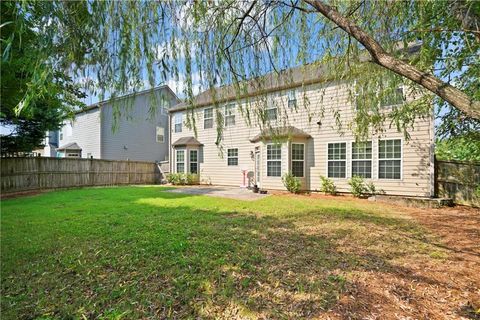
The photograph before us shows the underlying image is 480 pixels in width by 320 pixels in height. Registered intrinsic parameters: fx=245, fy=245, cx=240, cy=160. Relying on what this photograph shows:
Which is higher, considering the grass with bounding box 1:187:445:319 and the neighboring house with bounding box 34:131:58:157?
the neighboring house with bounding box 34:131:58:157

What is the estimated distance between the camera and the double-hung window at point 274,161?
12.0 meters

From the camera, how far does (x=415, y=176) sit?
9.23 meters

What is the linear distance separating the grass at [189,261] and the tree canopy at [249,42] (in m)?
2.11

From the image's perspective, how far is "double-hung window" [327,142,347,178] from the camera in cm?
1079

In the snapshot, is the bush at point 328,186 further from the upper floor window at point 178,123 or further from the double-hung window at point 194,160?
the upper floor window at point 178,123

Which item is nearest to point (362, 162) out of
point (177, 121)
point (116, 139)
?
point (177, 121)

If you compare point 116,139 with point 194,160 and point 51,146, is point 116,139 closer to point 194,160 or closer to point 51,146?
point 194,160

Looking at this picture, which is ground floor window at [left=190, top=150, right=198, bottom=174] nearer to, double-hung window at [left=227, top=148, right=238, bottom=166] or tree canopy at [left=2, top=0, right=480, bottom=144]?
double-hung window at [left=227, top=148, right=238, bottom=166]

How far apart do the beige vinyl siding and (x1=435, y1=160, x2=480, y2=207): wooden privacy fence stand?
1.63ft

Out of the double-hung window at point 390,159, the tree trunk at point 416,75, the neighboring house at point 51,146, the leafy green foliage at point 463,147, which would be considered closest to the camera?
the tree trunk at point 416,75

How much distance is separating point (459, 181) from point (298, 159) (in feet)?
19.3

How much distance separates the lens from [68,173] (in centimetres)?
1314

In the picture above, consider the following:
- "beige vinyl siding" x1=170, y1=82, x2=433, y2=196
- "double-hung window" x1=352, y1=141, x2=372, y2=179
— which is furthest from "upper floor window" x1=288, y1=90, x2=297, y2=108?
"double-hung window" x1=352, y1=141, x2=372, y2=179

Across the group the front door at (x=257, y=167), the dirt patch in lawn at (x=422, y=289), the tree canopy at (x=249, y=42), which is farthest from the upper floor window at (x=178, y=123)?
the dirt patch in lawn at (x=422, y=289)
